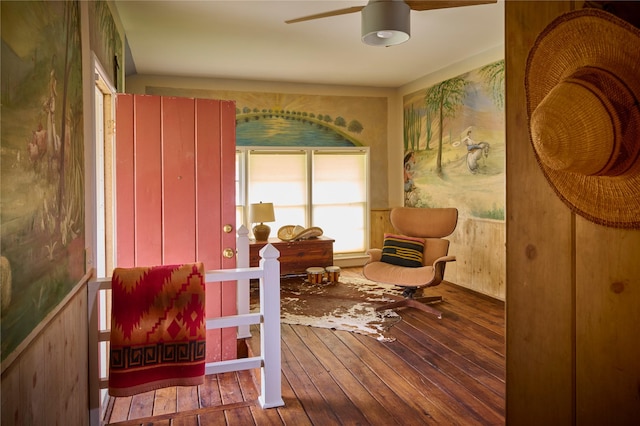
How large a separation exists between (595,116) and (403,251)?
3967 mm

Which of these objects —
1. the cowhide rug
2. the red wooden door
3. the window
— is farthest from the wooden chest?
the red wooden door

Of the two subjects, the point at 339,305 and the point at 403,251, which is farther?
the point at 403,251

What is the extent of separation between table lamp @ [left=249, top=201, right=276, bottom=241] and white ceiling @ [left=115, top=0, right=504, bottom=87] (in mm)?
1682

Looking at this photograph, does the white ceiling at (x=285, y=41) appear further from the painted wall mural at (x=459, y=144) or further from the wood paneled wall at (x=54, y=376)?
the wood paneled wall at (x=54, y=376)

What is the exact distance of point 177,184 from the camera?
10.3 feet

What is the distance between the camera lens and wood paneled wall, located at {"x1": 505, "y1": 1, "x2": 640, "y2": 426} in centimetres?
100

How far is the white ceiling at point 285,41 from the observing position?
12.1 ft

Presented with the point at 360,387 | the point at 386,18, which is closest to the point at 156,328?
the point at 360,387

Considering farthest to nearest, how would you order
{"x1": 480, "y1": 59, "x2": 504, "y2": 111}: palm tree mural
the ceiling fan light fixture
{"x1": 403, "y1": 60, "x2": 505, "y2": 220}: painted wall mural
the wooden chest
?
the wooden chest
{"x1": 403, "y1": 60, "x2": 505, "y2": 220}: painted wall mural
{"x1": 480, "y1": 59, "x2": 504, "y2": 111}: palm tree mural
the ceiling fan light fixture

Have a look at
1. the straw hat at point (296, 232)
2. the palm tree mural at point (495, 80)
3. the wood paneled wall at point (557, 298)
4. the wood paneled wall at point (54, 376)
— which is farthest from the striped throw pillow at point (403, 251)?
the wood paneled wall at point (557, 298)

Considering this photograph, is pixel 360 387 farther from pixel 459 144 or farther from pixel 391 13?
pixel 459 144

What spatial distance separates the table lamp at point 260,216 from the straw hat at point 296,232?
30 cm

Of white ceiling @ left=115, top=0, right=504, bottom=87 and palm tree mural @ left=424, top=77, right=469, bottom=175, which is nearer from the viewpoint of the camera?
white ceiling @ left=115, top=0, right=504, bottom=87

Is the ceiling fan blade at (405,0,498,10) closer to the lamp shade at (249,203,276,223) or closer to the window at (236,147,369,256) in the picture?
the lamp shade at (249,203,276,223)
